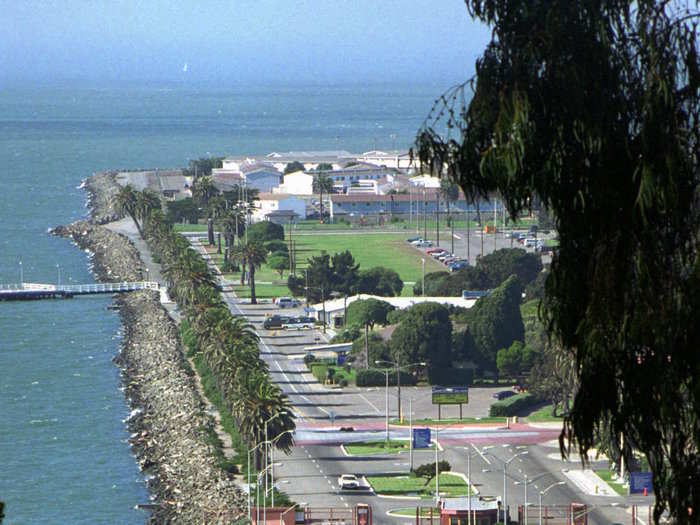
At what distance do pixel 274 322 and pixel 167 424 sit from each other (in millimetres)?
29727

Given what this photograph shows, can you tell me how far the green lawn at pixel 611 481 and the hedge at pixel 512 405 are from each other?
41.0 ft

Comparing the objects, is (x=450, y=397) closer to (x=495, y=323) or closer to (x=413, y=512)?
(x=495, y=323)

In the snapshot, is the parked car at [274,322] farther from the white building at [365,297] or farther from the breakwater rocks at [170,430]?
the breakwater rocks at [170,430]

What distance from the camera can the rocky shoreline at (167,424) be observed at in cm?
5547

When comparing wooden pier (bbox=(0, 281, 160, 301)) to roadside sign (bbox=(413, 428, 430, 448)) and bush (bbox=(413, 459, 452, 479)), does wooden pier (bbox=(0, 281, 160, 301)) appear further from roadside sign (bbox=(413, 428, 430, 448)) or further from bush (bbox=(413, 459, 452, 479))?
bush (bbox=(413, 459, 452, 479))

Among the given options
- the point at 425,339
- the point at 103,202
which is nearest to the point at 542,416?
the point at 425,339

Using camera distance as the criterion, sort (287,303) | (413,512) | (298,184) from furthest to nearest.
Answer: (298,184), (287,303), (413,512)

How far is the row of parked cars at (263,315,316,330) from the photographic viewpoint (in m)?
99.7

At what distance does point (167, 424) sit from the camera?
70875 millimetres

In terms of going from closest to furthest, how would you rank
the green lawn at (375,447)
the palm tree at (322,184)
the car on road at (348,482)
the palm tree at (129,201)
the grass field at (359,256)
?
1. the car on road at (348,482)
2. the green lawn at (375,447)
3. the grass field at (359,256)
4. the palm tree at (129,201)
5. the palm tree at (322,184)

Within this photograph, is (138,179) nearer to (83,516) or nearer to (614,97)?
(83,516)

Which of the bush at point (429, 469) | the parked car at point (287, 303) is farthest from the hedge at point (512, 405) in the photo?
the parked car at point (287, 303)

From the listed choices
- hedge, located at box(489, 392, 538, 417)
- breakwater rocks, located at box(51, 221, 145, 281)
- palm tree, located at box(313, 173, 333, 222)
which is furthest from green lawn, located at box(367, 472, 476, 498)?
palm tree, located at box(313, 173, 333, 222)

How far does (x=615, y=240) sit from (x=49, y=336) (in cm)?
8735
